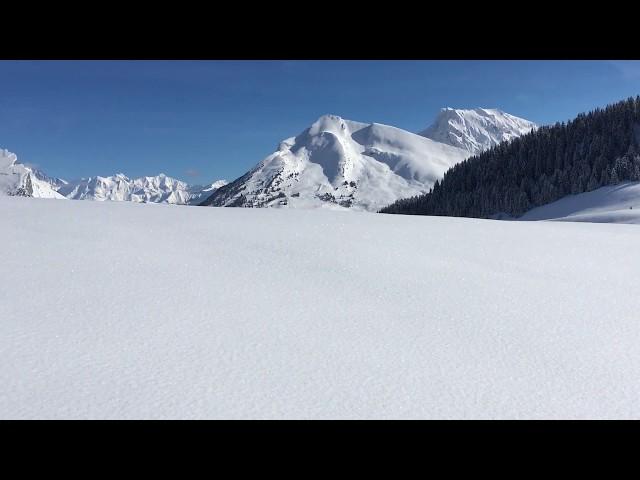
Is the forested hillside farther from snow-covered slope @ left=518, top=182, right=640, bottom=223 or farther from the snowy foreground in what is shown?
the snowy foreground

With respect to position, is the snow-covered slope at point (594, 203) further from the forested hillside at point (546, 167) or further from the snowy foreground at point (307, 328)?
the snowy foreground at point (307, 328)

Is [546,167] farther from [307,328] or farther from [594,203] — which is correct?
[307,328]

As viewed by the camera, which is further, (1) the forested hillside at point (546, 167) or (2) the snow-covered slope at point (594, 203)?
(1) the forested hillside at point (546, 167)

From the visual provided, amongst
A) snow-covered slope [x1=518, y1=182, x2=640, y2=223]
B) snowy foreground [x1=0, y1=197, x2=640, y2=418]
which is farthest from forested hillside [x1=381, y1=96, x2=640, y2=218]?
snowy foreground [x1=0, y1=197, x2=640, y2=418]

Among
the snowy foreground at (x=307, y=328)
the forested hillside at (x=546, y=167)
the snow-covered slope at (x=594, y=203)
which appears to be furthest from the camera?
the forested hillside at (x=546, y=167)

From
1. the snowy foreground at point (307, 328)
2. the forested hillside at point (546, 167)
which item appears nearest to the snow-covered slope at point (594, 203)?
the forested hillside at point (546, 167)

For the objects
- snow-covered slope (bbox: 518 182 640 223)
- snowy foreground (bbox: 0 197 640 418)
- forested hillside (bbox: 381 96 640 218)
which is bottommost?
snowy foreground (bbox: 0 197 640 418)
